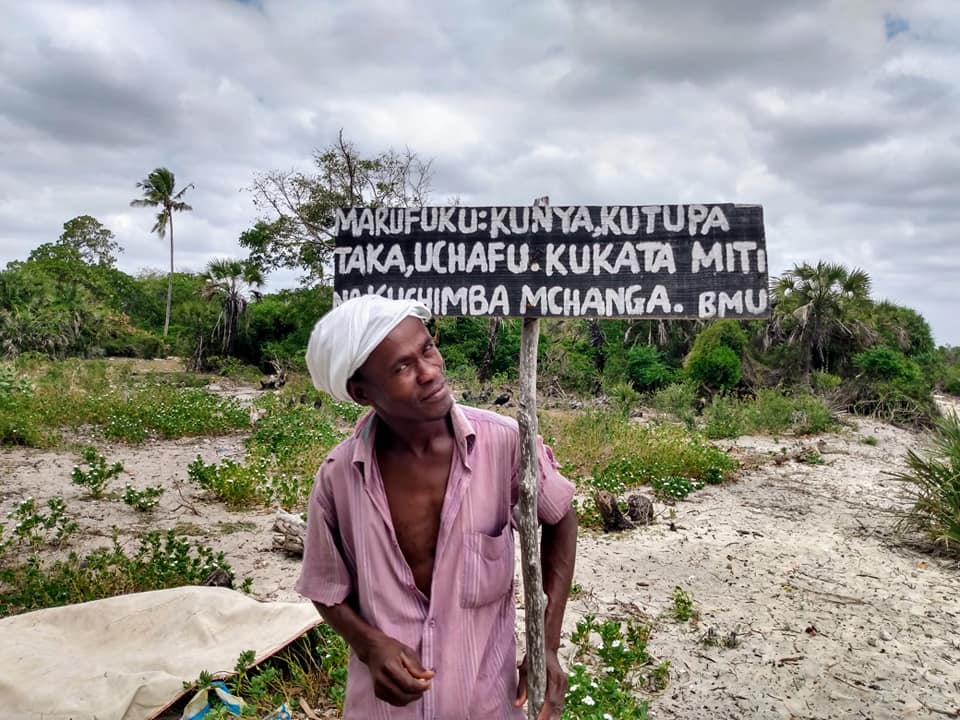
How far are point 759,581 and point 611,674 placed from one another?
2.00 m

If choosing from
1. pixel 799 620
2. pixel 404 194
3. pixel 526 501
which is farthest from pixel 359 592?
pixel 404 194

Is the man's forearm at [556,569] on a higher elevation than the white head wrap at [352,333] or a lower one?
lower

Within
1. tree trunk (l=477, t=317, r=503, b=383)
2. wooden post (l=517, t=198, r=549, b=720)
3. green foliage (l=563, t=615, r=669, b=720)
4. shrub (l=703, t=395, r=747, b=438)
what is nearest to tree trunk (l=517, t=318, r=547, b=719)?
wooden post (l=517, t=198, r=549, b=720)

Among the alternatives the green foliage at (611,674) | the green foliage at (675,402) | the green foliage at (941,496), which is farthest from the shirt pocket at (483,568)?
the green foliage at (675,402)

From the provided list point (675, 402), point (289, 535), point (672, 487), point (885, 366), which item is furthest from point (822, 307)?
point (289, 535)

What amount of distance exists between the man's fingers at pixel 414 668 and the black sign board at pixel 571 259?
0.81m

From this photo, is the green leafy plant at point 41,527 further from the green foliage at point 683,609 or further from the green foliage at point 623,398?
the green foliage at point 623,398

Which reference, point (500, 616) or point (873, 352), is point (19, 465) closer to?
point (500, 616)

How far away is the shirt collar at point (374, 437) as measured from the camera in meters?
1.44

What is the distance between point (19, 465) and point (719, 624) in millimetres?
6871

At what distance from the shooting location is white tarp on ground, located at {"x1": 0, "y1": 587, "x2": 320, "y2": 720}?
2.68m

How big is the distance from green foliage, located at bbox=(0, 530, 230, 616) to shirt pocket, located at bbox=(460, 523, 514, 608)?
10.2ft

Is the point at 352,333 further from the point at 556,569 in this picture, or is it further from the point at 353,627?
the point at 556,569

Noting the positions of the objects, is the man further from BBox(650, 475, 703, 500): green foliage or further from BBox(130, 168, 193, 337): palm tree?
BBox(130, 168, 193, 337): palm tree
